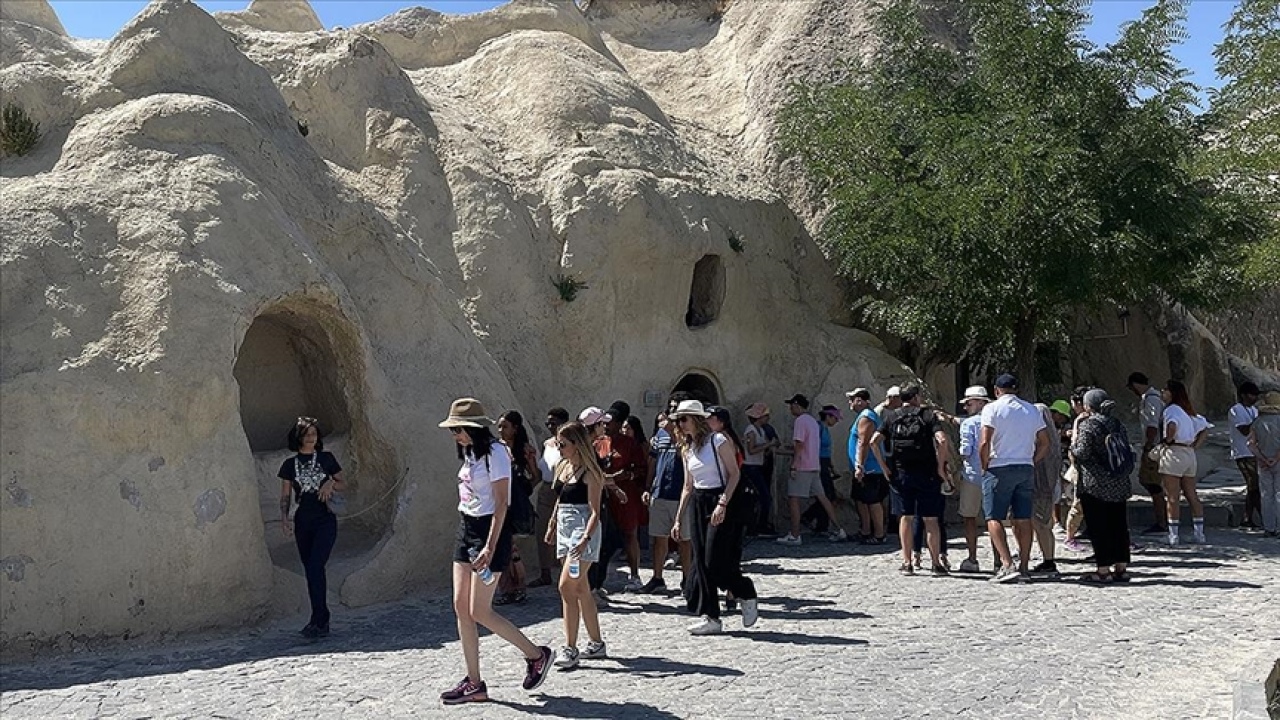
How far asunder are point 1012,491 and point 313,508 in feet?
21.0

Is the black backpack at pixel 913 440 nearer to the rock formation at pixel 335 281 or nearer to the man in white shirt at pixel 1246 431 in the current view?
the rock formation at pixel 335 281

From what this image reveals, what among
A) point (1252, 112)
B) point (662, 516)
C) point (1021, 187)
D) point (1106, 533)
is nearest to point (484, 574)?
point (662, 516)

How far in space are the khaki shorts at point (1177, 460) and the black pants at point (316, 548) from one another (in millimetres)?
9127

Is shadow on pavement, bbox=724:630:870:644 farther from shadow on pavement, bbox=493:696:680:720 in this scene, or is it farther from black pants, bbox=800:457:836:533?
black pants, bbox=800:457:836:533

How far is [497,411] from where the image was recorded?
12609 mm

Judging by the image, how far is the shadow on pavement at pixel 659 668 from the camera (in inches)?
321

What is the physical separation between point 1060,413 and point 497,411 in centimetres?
709

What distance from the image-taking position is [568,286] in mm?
15336

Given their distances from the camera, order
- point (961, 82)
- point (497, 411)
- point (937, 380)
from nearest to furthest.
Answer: point (497, 411) < point (961, 82) < point (937, 380)

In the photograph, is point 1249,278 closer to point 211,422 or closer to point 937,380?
point 937,380

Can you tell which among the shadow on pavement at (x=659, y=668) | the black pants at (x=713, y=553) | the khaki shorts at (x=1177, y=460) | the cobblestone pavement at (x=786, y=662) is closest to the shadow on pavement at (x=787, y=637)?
the cobblestone pavement at (x=786, y=662)

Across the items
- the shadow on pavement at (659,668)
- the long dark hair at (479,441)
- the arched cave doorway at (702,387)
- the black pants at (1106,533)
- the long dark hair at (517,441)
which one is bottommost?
the shadow on pavement at (659,668)

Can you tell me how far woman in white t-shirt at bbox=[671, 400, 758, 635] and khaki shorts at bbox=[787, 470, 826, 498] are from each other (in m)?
5.53

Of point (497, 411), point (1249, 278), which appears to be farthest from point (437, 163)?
point (1249, 278)
